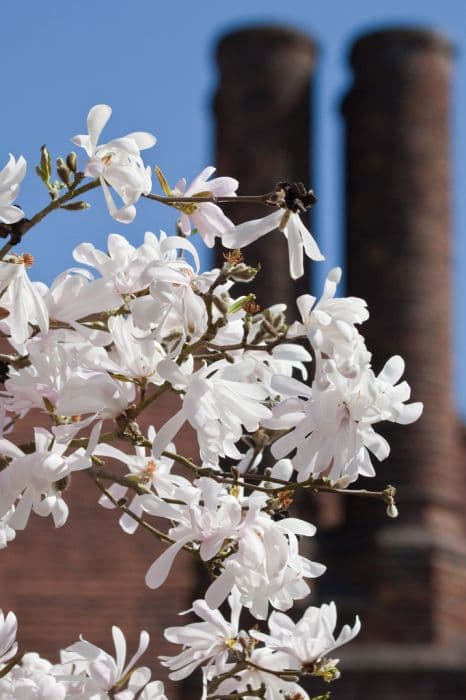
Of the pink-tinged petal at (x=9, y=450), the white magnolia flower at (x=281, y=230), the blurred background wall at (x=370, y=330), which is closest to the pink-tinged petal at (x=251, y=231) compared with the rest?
the white magnolia flower at (x=281, y=230)

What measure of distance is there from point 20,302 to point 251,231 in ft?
0.83

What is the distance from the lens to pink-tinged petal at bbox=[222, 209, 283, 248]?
1788 millimetres

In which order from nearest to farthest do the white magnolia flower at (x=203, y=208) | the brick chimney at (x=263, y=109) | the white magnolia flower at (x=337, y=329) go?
the white magnolia flower at (x=337, y=329) < the white magnolia flower at (x=203, y=208) < the brick chimney at (x=263, y=109)

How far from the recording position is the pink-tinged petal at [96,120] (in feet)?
6.01

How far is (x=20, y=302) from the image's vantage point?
5.77 ft

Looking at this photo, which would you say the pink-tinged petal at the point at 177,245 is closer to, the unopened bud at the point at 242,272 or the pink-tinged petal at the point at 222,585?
the unopened bud at the point at 242,272

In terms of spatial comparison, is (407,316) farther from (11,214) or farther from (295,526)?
(11,214)

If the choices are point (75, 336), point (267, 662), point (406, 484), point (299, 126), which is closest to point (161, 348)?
point (75, 336)

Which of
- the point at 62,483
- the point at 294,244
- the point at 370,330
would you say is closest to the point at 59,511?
the point at 62,483

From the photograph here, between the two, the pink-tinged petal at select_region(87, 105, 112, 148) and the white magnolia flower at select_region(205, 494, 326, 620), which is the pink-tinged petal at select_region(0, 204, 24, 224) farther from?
the white magnolia flower at select_region(205, 494, 326, 620)

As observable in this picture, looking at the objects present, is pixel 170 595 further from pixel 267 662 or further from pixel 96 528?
pixel 267 662

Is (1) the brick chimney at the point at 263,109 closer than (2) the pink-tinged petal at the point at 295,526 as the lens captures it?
No

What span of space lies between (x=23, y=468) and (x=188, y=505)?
21 centimetres

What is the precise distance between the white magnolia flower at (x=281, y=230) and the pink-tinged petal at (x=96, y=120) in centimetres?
17
